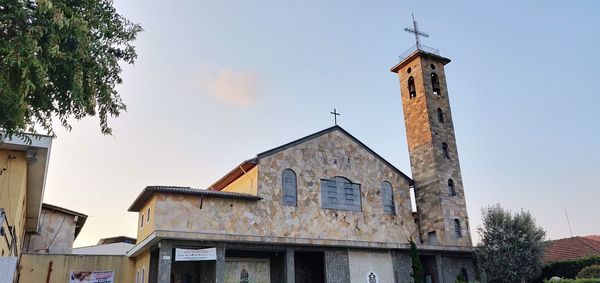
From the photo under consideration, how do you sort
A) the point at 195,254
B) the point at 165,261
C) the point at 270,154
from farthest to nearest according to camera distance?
the point at 270,154, the point at 195,254, the point at 165,261

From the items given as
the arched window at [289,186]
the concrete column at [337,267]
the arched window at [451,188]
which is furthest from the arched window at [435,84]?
the concrete column at [337,267]

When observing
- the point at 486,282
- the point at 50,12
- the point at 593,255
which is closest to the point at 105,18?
the point at 50,12

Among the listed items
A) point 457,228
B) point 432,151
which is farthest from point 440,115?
point 457,228

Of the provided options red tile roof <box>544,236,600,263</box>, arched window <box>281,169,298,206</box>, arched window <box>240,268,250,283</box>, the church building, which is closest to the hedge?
red tile roof <box>544,236,600,263</box>

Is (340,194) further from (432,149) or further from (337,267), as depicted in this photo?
(432,149)

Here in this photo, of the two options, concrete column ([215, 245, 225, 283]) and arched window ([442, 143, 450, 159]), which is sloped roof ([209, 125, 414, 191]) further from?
concrete column ([215, 245, 225, 283])

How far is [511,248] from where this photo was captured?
69.9 ft

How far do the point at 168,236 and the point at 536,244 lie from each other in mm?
15956

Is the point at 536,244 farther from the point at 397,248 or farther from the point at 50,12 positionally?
the point at 50,12

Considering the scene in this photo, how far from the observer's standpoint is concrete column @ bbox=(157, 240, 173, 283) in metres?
16.5

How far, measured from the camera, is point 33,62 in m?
7.19

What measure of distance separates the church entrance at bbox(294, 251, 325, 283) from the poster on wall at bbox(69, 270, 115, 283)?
8.54 metres

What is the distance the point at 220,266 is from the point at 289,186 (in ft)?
16.3

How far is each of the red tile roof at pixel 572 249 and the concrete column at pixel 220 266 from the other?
51.4ft
